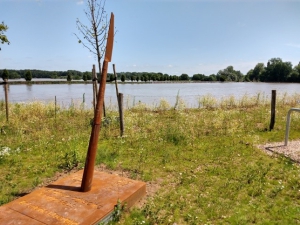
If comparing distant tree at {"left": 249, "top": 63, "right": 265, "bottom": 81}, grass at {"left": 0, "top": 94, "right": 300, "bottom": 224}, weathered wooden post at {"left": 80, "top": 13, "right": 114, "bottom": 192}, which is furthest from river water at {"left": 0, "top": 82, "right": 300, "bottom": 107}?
distant tree at {"left": 249, "top": 63, "right": 265, "bottom": 81}

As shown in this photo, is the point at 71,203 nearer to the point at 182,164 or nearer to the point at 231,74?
the point at 182,164

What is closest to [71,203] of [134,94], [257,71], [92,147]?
[92,147]

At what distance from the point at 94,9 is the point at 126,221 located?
7.85 metres

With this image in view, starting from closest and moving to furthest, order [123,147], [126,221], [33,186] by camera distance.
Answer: [126,221], [33,186], [123,147]

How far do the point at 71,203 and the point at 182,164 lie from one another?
2960 mm

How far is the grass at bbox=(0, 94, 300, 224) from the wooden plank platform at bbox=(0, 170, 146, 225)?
0.98 feet

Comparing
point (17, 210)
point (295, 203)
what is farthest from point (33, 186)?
point (295, 203)

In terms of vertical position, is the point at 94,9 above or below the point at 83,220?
above

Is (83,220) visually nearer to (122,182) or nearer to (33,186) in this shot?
(122,182)

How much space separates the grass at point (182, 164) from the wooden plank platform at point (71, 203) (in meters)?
0.30

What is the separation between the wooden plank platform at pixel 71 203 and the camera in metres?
2.94

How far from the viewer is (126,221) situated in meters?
3.38

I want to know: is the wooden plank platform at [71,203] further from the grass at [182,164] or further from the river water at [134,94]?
the river water at [134,94]

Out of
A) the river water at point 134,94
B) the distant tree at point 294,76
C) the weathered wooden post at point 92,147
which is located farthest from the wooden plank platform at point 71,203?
the distant tree at point 294,76
